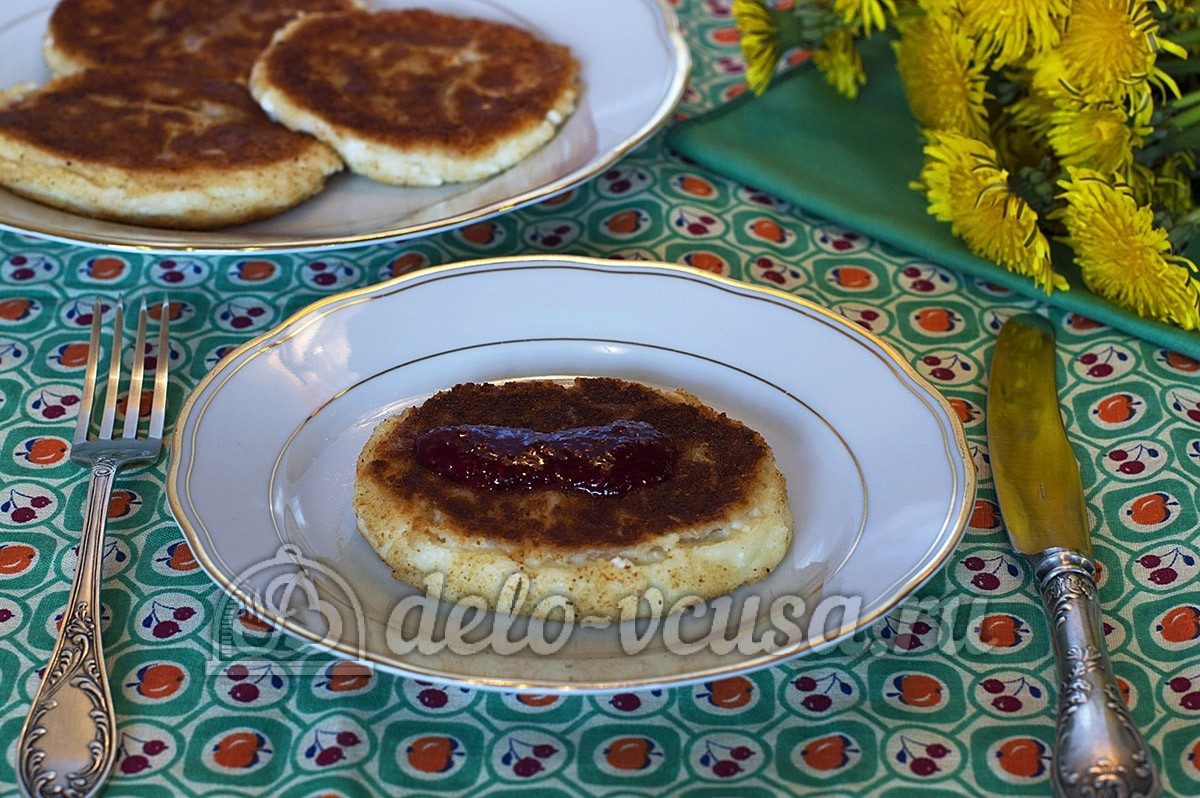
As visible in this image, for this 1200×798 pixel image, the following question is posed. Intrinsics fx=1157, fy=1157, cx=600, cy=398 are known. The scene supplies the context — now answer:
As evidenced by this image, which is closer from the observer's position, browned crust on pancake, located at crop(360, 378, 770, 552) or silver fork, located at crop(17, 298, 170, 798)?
silver fork, located at crop(17, 298, 170, 798)

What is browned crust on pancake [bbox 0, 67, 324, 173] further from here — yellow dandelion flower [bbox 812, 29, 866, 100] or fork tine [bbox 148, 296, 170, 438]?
yellow dandelion flower [bbox 812, 29, 866, 100]

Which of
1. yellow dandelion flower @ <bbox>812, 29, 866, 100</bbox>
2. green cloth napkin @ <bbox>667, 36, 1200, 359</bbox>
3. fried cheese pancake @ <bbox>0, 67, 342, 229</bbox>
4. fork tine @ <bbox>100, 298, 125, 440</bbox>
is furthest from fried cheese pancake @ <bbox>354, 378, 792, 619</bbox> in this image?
yellow dandelion flower @ <bbox>812, 29, 866, 100</bbox>

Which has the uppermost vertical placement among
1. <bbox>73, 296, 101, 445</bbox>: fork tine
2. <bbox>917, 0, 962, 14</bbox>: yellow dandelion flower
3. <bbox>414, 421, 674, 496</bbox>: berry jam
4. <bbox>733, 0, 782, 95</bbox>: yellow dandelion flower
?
<bbox>917, 0, 962, 14</bbox>: yellow dandelion flower

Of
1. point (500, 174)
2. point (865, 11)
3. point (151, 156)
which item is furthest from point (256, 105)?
point (865, 11)

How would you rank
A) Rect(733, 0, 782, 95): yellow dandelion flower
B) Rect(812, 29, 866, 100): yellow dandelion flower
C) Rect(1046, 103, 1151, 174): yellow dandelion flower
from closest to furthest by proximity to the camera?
Rect(1046, 103, 1151, 174): yellow dandelion flower < Rect(733, 0, 782, 95): yellow dandelion flower < Rect(812, 29, 866, 100): yellow dandelion flower

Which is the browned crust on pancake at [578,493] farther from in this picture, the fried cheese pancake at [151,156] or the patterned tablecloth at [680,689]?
the fried cheese pancake at [151,156]

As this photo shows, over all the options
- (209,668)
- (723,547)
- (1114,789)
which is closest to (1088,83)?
(723,547)

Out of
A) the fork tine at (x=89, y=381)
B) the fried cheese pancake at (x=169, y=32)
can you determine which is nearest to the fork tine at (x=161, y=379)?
the fork tine at (x=89, y=381)

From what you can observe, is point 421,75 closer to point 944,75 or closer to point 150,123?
point 150,123
